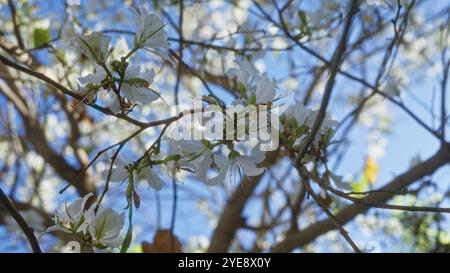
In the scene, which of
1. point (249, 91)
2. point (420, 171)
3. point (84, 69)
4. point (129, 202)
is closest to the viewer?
point (129, 202)

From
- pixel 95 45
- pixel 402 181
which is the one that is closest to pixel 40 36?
pixel 95 45

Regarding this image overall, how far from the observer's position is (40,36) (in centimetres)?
128

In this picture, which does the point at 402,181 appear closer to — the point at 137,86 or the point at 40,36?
the point at 137,86

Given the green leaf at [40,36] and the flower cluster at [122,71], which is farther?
the green leaf at [40,36]

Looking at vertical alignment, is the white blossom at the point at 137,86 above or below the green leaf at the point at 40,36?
below

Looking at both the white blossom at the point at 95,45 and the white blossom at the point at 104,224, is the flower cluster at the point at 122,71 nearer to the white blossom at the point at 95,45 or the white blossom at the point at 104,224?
the white blossom at the point at 95,45

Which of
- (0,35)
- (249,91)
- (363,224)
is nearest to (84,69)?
(0,35)

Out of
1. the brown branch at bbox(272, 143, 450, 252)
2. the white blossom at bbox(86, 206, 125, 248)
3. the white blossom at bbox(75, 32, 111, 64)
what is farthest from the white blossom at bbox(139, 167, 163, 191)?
the brown branch at bbox(272, 143, 450, 252)

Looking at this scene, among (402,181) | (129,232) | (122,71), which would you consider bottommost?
(129,232)

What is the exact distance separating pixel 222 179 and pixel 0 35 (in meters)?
0.81

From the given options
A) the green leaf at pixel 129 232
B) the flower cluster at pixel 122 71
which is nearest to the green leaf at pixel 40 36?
the flower cluster at pixel 122 71

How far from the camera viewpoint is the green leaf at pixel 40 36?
1273 mm

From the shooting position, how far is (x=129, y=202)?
770 mm
